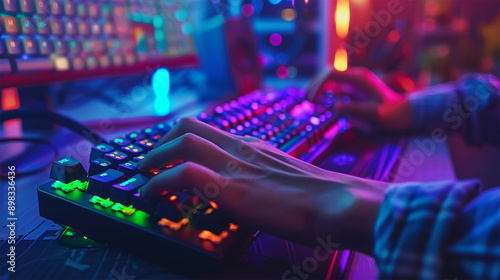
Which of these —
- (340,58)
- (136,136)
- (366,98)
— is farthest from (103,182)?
(340,58)

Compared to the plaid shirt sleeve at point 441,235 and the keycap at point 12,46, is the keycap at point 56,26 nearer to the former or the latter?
the keycap at point 12,46

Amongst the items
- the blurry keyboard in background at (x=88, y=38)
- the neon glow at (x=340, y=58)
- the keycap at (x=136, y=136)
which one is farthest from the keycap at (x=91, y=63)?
the neon glow at (x=340, y=58)

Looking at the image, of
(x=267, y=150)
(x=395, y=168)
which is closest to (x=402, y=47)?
(x=395, y=168)

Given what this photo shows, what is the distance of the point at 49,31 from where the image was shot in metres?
0.66

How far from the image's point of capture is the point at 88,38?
0.73m

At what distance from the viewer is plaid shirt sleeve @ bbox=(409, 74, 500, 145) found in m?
0.77

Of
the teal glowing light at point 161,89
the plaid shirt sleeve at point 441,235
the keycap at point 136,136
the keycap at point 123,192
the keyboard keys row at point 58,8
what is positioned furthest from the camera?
the teal glowing light at point 161,89

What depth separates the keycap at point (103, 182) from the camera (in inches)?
14.9

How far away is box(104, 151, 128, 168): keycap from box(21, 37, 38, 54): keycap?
0.31 metres

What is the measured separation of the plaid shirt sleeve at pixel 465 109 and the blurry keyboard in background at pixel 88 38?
1.90ft

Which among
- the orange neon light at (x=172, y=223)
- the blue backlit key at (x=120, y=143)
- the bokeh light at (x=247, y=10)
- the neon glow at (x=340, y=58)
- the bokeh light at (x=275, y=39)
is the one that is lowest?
the orange neon light at (x=172, y=223)

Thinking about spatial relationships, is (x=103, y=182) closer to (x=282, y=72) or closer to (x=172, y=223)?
(x=172, y=223)

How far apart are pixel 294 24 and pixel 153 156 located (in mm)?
1053

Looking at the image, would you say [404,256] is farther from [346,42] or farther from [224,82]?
[346,42]
